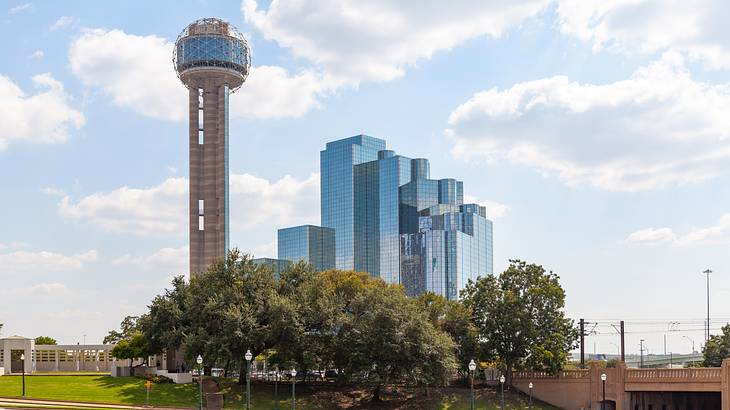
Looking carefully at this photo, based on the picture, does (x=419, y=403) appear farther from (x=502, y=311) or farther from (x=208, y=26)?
(x=208, y=26)

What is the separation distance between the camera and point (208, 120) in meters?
156

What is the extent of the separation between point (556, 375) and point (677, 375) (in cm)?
→ 1194

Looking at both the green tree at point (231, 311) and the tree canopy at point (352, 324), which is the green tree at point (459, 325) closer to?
the tree canopy at point (352, 324)

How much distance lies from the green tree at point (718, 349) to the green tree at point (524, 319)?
15.9m

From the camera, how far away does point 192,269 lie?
15175cm

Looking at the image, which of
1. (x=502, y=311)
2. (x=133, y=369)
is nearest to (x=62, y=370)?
(x=133, y=369)

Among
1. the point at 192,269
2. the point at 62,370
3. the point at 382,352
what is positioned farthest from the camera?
the point at 192,269

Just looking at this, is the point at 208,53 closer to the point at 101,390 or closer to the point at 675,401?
the point at 101,390

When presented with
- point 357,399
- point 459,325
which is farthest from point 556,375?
point 357,399

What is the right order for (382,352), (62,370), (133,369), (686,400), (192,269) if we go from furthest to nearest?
(192,269), (62,370), (133,369), (686,400), (382,352)

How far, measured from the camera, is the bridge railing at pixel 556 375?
7375cm

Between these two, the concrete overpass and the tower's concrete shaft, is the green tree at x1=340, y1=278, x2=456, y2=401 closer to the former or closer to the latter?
the concrete overpass

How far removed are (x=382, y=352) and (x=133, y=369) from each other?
2588cm

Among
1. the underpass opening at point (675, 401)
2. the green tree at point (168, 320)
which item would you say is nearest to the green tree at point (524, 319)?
the underpass opening at point (675, 401)
